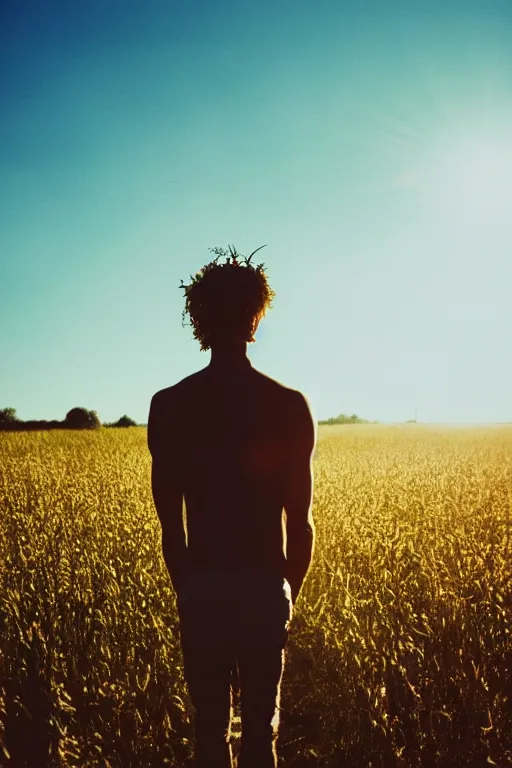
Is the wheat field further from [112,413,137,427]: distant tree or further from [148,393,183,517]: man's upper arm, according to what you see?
[112,413,137,427]: distant tree

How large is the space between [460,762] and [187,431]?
2.38 m

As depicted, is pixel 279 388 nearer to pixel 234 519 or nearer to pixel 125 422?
pixel 234 519

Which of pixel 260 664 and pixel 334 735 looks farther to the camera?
pixel 334 735

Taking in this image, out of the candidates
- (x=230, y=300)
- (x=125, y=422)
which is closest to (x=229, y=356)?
(x=230, y=300)

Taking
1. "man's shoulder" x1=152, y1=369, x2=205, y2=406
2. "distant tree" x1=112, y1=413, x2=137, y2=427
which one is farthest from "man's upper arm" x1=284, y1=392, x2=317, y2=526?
"distant tree" x1=112, y1=413, x2=137, y2=427

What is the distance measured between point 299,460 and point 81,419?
35.5m

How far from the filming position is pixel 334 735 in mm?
2863

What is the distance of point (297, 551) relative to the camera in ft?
6.09

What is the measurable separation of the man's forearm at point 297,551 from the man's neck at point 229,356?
67cm

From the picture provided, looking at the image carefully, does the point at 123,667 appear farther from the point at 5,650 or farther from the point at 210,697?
the point at 210,697

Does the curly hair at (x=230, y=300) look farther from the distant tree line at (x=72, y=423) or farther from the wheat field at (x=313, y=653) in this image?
the distant tree line at (x=72, y=423)

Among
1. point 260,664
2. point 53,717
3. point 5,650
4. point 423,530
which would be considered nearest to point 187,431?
point 260,664

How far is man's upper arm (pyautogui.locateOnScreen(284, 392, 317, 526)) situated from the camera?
5.65 ft

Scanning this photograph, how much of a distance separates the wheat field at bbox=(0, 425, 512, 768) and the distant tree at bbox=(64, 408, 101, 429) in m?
30.7
